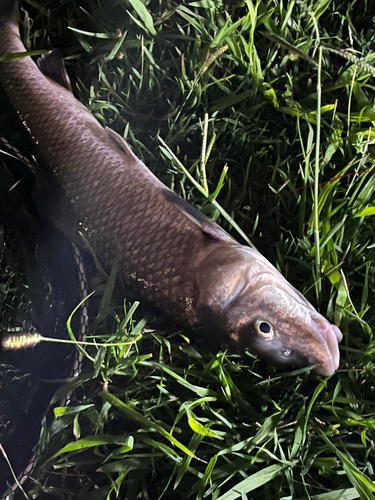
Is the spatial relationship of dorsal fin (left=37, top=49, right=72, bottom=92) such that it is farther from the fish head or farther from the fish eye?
the fish eye

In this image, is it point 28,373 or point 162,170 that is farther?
point 162,170

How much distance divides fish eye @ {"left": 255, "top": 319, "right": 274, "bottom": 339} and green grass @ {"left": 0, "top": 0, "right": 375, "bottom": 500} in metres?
0.20

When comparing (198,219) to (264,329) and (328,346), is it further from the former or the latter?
(328,346)

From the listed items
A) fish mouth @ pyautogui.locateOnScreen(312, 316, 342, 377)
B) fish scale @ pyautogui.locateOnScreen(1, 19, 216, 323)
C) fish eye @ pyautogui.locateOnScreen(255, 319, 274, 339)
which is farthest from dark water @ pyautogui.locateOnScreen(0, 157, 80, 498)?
fish mouth @ pyautogui.locateOnScreen(312, 316, 342, 377)

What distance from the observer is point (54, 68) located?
1893 mm

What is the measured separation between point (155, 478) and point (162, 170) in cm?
143

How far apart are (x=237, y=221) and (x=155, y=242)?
53 centimetres

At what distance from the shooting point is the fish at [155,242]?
1294 mm

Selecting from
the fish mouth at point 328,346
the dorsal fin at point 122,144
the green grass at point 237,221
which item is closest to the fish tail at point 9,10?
the green grass at point 237,221

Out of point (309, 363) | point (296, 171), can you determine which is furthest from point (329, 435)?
point (296, 171)

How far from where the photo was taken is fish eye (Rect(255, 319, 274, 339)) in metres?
1.28

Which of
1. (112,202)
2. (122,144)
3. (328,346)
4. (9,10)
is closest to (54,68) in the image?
(9,10)

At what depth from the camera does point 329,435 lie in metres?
1.40

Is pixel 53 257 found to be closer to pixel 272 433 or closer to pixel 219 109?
pixel 219 109
